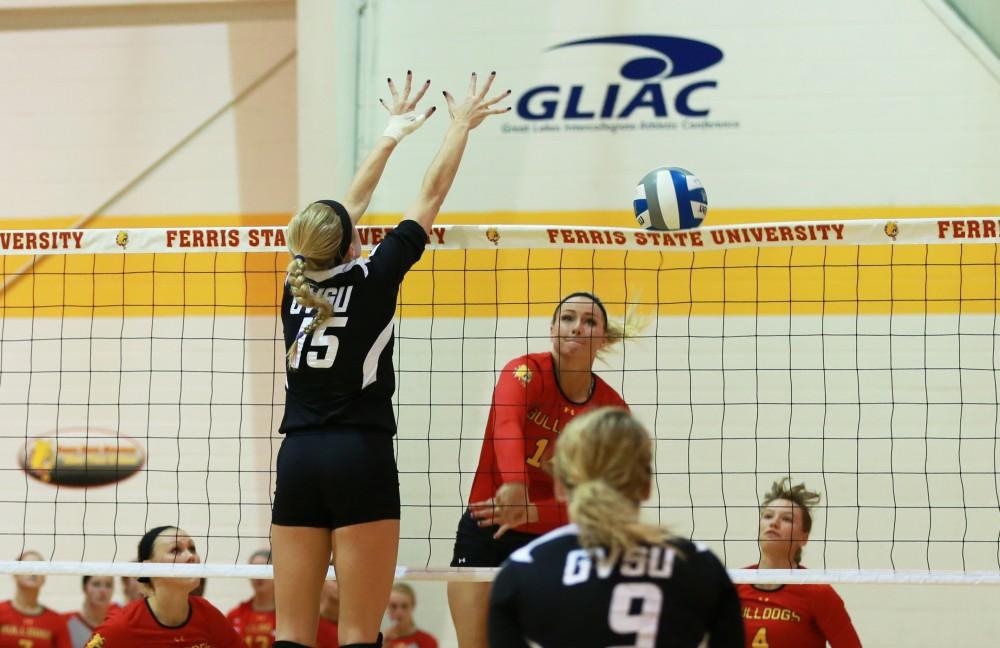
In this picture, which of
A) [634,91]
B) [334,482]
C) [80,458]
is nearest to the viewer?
[334,482]

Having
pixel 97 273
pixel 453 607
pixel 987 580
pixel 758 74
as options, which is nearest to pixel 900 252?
pixel 758 74

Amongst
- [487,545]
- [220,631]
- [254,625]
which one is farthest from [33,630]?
[487,545]

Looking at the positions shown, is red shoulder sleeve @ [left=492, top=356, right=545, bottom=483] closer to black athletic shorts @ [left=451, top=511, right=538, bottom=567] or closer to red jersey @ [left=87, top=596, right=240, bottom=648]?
black athletic shorts @ [left=451, top=511, right=538, bottom=567]

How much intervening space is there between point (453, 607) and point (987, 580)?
253 cm

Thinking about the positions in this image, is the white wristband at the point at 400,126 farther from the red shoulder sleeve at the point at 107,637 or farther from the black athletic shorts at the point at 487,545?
the red shoulder sleeve at the point at 107,637

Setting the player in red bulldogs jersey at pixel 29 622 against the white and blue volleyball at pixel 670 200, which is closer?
the white and blue volleyball at pixel 670 200

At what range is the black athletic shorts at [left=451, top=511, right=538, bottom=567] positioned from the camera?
5.58 m

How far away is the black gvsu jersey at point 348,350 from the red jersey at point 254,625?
424 centimetres

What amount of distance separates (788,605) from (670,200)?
2.16 meters

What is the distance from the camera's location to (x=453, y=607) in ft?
18.4

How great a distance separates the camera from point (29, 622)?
28.2 feet

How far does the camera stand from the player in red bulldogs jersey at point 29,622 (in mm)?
8516

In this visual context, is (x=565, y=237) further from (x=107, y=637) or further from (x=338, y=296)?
(x=107, y=637)

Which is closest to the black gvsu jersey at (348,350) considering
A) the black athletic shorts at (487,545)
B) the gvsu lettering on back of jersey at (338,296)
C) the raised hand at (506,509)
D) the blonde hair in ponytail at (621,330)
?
the gvsu lettering on back of jersey at (338,296)
